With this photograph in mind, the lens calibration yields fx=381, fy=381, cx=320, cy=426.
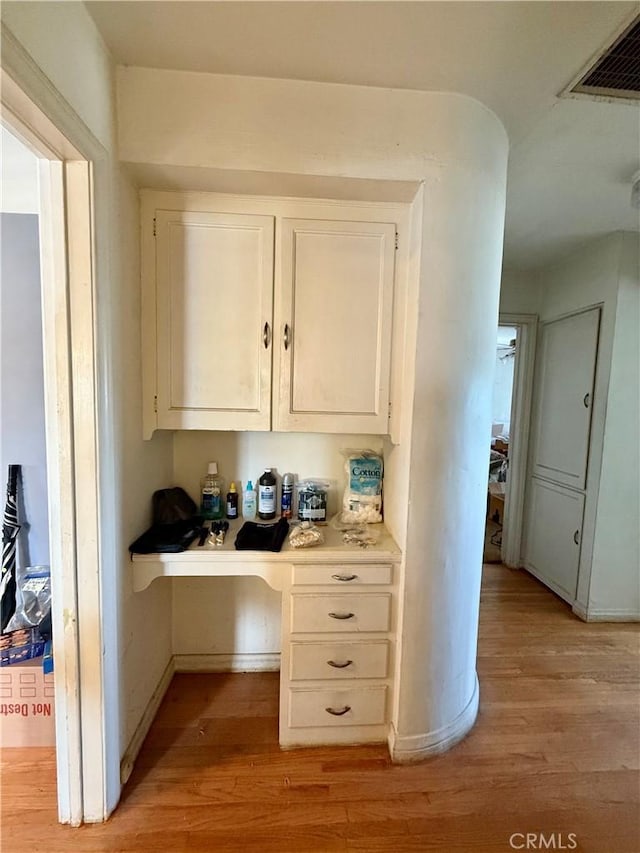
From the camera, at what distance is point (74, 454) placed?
3.84 feet

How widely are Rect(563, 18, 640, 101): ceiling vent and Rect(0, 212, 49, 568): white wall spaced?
2.22 m

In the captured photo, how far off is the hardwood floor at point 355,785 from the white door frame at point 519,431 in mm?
1350

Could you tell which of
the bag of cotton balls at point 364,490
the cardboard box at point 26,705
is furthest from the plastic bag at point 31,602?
the bag of cotton balls at point 364,490

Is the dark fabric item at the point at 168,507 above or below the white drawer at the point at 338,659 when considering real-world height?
above

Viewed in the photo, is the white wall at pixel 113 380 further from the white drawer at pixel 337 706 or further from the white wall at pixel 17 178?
the white drawer at pixel 337 706

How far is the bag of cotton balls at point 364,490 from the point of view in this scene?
1790 millimetres

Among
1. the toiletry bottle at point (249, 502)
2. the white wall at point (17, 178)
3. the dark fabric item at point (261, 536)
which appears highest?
the white wall at point (17, 178)

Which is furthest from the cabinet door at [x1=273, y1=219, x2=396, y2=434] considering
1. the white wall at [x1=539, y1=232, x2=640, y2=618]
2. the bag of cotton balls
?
the white wall at [x1=539, y1=232, x2=640, y2=618]

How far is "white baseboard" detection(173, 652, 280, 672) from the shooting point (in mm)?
1983

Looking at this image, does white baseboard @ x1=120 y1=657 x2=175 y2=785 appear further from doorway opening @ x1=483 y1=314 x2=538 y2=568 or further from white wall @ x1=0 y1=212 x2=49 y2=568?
doorway opening @ x1=483 y1=314 x2=538 y2=568

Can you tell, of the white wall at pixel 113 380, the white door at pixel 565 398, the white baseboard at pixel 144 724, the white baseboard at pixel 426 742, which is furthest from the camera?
the white door at pixel 565 398

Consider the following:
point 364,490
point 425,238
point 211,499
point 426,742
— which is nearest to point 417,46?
point 425,238

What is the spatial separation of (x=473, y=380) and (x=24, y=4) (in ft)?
5.14
